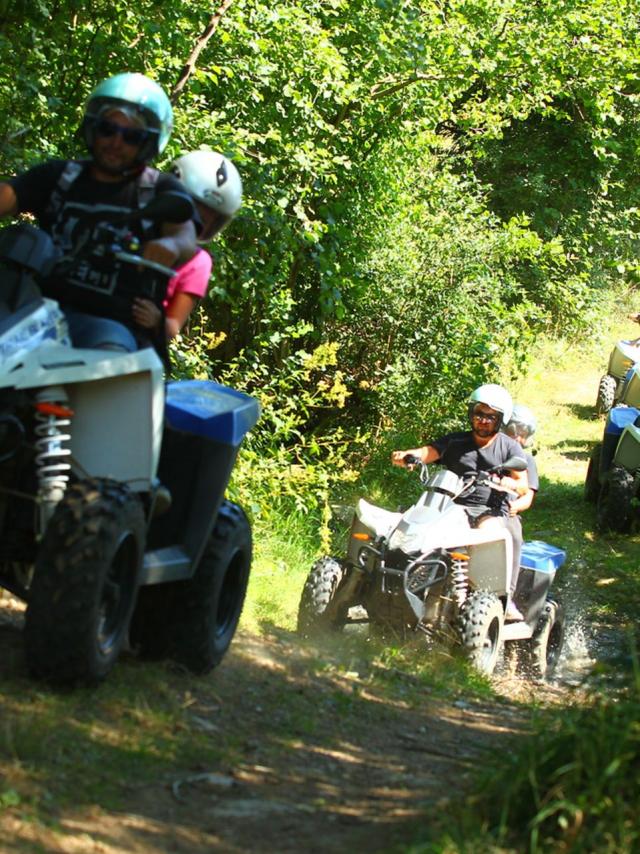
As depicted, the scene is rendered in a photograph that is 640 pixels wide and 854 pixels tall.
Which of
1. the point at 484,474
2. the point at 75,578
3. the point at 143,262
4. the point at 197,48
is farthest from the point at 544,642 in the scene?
the point at 75,578

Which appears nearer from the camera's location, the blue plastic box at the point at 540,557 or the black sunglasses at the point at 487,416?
the black sunglasses at the point at 487,416

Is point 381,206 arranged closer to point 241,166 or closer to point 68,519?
point 241,166

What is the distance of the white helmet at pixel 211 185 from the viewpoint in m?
5.68

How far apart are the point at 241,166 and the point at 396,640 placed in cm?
367

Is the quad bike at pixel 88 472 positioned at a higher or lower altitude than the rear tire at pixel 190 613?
higher

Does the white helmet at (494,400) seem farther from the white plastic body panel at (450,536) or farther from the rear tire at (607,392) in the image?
the rear tire at (607,392)

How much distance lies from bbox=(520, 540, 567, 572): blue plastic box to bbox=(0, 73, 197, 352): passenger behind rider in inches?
213

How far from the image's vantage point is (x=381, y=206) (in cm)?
1430

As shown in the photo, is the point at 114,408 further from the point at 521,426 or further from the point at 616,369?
the point at 616,369

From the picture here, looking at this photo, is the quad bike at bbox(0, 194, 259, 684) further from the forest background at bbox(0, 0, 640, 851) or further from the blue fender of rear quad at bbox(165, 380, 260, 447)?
the forest background at bbox(0, 0, 640, 851)

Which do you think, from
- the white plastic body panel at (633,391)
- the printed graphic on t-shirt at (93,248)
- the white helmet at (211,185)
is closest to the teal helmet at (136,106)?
the printed graphic on t-shirt at (93,248)

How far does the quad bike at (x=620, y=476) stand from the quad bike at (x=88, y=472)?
28.6ft

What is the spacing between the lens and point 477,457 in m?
9.87

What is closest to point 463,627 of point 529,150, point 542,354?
point 542,354
